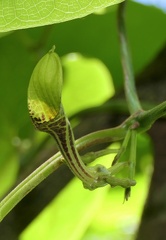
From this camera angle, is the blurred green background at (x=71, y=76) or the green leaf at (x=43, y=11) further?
the blurred green background at (x=71, y=76)

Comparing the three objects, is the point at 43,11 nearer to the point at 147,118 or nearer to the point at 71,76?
the point at 147,118

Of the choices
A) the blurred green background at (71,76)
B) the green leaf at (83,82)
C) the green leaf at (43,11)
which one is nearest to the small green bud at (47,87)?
the green leaf at (43,11)

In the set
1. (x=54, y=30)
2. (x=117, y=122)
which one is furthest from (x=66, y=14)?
(x=54, y=30)

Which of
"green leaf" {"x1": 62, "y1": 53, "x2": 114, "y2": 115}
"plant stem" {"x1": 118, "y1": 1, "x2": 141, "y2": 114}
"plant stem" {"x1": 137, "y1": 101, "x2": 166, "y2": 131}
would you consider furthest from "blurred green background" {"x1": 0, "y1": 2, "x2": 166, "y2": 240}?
"plant stem" {"x1": 137, "y1": 101, "x2": 166, "y2": 131}

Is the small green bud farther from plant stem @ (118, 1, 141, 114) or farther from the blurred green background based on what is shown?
the blurred green background

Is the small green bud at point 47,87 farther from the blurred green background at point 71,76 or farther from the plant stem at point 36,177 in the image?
the blurred green background at point 71,76

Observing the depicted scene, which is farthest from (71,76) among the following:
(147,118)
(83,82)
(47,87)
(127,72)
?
(47,87)

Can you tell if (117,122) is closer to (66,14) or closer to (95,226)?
(66,14)
